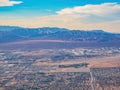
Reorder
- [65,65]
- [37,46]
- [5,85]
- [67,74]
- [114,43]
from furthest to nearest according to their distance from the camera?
[114,43] → [37,46] → [65,65] → [67,74] → [5,85]

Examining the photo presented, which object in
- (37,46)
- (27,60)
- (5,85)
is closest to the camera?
(5,85)

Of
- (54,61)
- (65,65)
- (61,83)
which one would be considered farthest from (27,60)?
(61,83)

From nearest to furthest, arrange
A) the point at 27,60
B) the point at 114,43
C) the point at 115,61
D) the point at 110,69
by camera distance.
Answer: the point at 110,69 → the point at 115,61 → the point at 27,60 → the point at 114,43

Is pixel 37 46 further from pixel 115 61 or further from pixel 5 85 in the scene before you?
pixel 5 85

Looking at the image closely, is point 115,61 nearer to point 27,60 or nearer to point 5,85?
point 27,60

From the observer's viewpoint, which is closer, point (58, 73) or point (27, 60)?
point (58, 73)

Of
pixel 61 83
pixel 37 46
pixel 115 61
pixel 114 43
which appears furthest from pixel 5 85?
pixel 114 43

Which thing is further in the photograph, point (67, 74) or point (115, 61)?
point (115, 61)

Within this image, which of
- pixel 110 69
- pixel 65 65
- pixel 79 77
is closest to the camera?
pixel 79 77
